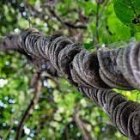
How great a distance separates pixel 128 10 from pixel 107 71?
37 centimetres

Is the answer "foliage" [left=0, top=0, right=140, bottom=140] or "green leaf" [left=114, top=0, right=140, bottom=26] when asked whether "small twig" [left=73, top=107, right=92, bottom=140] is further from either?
"green leaf" [left=114, top=0, right=140, bottom=26]

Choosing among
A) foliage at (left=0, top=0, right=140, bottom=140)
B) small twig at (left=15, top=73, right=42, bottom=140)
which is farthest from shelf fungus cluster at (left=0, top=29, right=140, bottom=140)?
foliage at (left=0, top=0, right=140, bottom=140)

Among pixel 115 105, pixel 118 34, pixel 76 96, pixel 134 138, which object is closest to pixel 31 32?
pixel 118 34

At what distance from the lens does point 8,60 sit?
173 inches

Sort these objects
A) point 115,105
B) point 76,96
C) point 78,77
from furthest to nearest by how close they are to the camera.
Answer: point 76,96 → point 115,105 → point 78,77

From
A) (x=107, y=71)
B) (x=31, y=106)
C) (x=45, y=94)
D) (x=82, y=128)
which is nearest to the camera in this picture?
(x=107, y=71)

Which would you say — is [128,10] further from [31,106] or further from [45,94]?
[45,94]

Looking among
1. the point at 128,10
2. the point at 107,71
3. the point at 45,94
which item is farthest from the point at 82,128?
the point at 107,71

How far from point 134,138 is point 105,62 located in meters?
0.19

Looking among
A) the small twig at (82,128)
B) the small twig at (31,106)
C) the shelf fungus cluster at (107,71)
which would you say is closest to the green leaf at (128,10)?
the shelf fungus cluster at (107,71)

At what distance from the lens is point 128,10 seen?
3.70 feet

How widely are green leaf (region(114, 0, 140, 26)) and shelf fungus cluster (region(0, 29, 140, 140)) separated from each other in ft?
0.50

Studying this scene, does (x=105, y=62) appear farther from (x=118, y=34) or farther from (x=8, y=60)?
(x=8, y=60)

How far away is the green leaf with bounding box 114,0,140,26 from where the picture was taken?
3.65 ft
